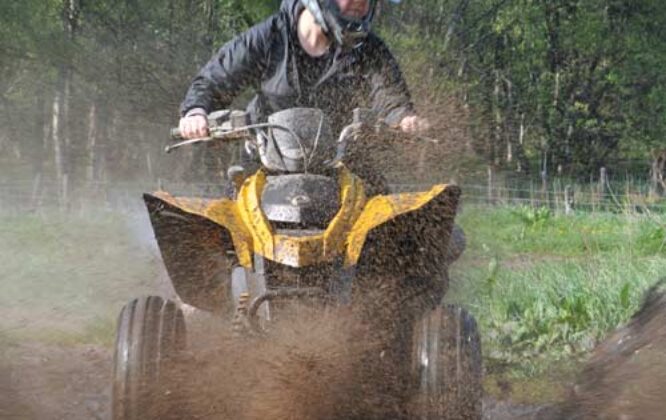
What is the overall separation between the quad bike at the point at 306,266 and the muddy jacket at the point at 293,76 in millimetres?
878

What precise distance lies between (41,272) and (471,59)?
72.6 ft

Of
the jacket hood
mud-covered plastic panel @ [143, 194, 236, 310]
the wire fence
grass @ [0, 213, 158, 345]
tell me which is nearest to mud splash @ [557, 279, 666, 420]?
mud-covered plastic panel @ [143, 194, 236, 310]

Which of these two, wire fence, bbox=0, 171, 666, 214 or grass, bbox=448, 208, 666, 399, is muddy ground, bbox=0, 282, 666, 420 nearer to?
grass, bbox=448, 208, 666, 399

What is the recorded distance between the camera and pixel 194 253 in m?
4.41

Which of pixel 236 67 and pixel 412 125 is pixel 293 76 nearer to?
pixel 236 67

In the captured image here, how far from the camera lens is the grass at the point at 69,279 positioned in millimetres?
7781

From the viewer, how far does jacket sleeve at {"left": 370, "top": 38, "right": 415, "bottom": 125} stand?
5387 millimetres

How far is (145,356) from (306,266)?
0.70 meters

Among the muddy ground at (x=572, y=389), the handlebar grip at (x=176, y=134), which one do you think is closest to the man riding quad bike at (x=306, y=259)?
the handlebar grip at (x=176, y=134)

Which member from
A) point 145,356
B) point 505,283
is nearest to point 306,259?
point 145,356

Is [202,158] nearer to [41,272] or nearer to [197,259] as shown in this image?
[41,272]

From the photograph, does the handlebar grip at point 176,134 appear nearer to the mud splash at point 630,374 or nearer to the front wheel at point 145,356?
the front wheel at point 145,356

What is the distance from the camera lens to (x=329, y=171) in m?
4.65

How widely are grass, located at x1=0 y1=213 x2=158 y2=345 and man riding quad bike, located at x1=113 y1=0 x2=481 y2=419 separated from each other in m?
3.02
